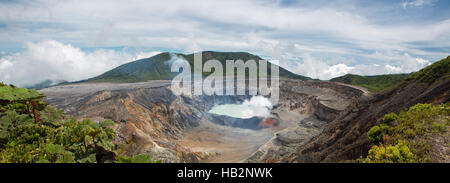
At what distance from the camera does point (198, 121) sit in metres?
61.3

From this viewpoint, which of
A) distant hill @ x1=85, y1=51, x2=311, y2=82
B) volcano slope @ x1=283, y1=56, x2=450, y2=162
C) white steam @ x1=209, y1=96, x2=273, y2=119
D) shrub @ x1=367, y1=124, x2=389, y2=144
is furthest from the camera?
distant hill @ x1=85, y1=51, x2=311, y2=82

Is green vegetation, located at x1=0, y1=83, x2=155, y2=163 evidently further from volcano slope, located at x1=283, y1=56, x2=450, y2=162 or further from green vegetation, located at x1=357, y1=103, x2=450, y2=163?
volcano slope, located at x1=283, y1=56, x2=450, y2=162

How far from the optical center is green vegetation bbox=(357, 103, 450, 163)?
1093cm

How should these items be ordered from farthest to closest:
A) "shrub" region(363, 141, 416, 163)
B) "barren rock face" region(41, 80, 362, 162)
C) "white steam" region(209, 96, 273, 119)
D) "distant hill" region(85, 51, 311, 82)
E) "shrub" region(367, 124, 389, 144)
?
"distant hill" region(85, 51, 311, 82)
"white steam" region(209, 96, 273, 119)
"barren rock face" region(41, 80, 362, 162)
"shrub" region(367, 124, 389, 144)
"shrub" region(363, 141, 416, 163)

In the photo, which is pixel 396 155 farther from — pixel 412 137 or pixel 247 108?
pixel 247 108

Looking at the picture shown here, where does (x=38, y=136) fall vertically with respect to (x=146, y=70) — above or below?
below

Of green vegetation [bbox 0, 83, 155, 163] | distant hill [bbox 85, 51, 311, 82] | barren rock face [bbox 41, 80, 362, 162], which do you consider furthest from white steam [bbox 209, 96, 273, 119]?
distant hill [bbox 85, 51, 311, 82]

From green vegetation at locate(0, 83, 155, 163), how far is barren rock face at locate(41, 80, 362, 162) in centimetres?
1126

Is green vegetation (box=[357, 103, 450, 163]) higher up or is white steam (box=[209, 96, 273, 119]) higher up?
green vegetation (box=[357, 103, 450, 163])

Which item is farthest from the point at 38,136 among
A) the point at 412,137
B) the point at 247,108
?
the point at 247,108

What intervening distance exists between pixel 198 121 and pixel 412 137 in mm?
52155

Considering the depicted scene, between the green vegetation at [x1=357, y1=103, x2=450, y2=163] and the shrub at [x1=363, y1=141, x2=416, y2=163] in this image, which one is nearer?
the shrub at [x1=363, y1=141, x2=416, y2=163]

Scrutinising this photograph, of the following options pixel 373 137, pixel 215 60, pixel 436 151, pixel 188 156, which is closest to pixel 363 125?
pixel 373 137
